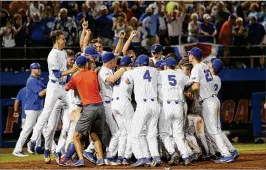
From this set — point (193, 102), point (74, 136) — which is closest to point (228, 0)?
point (193, 102)

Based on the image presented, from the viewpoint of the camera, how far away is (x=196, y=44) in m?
20.7

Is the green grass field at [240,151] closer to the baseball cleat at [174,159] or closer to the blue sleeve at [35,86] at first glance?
the blue sleeve at [35,86]

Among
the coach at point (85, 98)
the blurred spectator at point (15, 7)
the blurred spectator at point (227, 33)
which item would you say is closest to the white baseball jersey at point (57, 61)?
the coach at point (85, 98)

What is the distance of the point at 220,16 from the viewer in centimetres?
2216

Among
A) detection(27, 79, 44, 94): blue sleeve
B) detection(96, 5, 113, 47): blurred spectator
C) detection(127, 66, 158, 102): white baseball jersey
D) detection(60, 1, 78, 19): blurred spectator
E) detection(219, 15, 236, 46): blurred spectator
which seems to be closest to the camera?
detection(127, 66, 158, 102): white baseball jersey

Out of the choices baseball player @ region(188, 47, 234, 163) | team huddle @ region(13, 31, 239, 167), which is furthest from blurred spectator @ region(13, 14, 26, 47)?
baseball player @ region(188, 47, 234, 163)

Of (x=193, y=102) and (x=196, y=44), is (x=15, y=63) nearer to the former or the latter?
(x=196, y=44)

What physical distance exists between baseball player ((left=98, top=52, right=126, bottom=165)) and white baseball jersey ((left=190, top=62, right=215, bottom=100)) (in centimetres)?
128

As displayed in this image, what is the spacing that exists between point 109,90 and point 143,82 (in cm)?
78

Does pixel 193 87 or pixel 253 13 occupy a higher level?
pixel 253 13

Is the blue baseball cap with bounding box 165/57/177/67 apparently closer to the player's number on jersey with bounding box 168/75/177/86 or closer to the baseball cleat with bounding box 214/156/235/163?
the player's number on jersey with bounding box 168/75/177/86

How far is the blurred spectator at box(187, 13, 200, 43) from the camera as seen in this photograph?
2102 cm

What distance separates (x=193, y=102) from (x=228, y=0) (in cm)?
862

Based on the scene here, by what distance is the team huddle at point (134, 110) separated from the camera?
1413 centimetres
